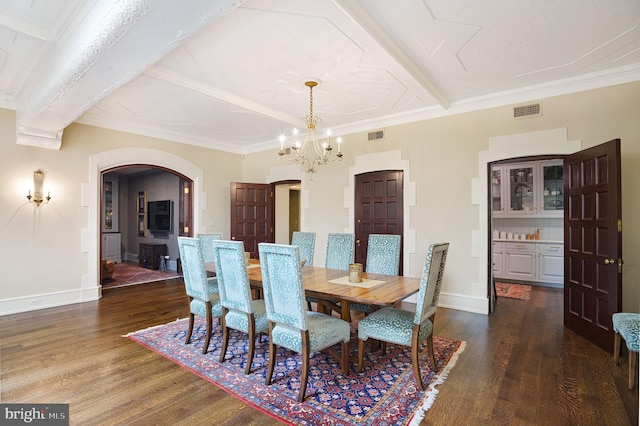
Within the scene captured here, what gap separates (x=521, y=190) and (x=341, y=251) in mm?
4628

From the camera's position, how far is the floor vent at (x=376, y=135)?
5113 mm

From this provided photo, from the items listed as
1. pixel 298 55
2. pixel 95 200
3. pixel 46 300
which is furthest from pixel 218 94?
pixel 46 300

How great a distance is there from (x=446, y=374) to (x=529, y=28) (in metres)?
2.93

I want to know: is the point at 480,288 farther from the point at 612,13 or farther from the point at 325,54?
the point at 325,54

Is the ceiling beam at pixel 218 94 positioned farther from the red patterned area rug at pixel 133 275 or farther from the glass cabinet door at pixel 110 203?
the glass cabinet door at pixel 110 203

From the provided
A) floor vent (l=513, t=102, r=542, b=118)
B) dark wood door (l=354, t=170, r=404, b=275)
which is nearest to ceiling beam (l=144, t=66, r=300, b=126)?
dark wood door (l=354, t=170, r=404, b=275)

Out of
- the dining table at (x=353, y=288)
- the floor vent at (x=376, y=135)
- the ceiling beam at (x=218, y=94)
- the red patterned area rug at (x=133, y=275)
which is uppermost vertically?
the ceiling beam at (x=218, y=94)

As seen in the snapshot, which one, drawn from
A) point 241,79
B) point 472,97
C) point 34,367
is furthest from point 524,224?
point 34,367

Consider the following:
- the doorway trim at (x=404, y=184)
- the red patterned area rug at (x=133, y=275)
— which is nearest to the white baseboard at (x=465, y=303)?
the doorway trim at (x=404, y=184)

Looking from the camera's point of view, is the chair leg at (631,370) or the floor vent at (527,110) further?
the floor vent at (527,110)

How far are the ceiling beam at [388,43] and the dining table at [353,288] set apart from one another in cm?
208

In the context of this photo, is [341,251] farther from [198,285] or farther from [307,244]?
[198,285]

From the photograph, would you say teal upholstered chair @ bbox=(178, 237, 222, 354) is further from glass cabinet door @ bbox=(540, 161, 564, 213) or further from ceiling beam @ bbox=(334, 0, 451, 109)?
glass cabinet door @ bbox=(540, 161, 564, 213)

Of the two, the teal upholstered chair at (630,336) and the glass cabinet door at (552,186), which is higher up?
the glass cabinet door at (552,186)
